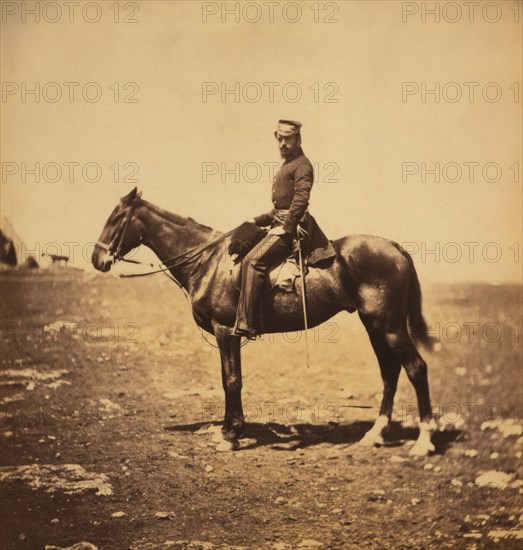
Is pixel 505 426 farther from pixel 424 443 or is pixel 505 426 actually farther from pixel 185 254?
pixel 185 254

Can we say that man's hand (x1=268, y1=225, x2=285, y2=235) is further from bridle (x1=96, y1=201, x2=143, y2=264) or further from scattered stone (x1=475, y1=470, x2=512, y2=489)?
scattered stone (x1=475, y1=470, x2=512, y2=489)

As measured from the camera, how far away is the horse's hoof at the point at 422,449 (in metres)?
3.84

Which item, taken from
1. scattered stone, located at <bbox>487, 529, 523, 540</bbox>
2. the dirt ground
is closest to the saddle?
the dirt ground

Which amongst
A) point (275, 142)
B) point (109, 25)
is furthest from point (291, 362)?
point (109, 25)

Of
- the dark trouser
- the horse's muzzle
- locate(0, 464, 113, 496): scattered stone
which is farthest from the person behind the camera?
the horse's muzzle

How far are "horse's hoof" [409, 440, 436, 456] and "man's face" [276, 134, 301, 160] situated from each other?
1.70 m

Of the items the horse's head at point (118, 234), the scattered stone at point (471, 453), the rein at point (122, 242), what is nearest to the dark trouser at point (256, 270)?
the rein at point (122, 242)

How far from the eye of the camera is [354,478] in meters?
Answer: 3.80

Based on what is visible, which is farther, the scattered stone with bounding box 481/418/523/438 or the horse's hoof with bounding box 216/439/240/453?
the scattered stone with bounding box 481/418/523/438

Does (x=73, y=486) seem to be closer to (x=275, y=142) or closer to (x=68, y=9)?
Answer: (x=275, y=142)

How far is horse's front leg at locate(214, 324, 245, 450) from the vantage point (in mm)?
3855

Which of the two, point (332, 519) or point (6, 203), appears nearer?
point (332, 519)

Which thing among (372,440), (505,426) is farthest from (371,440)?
(505,426)

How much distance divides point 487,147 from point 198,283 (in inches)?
71.0
